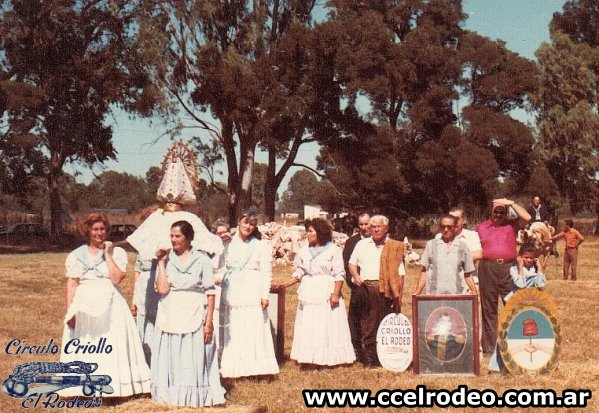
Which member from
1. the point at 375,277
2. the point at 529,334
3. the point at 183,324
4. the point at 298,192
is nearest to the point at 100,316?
the point at 183,324

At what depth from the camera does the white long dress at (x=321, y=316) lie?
357 inches

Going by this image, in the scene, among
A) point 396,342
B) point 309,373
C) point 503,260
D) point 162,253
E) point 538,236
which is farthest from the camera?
point 538,236

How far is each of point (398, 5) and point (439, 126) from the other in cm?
825

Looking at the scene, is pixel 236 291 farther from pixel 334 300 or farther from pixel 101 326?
pixel 101 326

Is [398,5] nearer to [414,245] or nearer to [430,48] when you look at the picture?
[430,48]

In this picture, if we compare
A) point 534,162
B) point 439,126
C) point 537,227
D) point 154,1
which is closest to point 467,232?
point 537,227

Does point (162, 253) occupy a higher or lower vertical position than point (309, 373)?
higher

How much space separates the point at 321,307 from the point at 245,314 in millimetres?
1099

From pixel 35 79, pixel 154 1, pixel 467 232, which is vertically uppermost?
pixel 154 1

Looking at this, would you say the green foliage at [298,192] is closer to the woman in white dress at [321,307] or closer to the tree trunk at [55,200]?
the tree trunk at [55,200]

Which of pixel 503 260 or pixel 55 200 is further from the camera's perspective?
pixel 55 200

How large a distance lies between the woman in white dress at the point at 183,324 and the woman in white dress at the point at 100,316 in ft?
0.86

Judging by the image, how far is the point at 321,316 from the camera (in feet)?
29.9

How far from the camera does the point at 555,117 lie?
4672 centimetres
